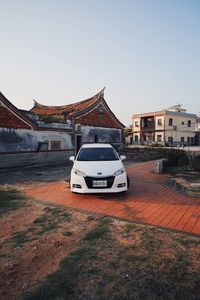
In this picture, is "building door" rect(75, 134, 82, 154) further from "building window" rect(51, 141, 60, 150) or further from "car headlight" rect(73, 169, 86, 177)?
"car headlight" rect(73, 169, 86, 177)

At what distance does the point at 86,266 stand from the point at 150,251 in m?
1.09

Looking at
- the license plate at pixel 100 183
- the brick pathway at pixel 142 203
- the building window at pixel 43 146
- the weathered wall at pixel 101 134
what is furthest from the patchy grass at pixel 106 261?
the weathered wall at pixel 101 134

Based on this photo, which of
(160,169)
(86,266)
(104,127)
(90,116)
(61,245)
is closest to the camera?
(86,266)

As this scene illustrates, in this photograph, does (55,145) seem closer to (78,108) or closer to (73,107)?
(78,108)

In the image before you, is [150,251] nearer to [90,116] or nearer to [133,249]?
[133,249]

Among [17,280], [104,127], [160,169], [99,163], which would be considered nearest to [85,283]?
[17,280]

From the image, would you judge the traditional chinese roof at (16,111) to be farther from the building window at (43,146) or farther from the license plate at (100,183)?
the license plate at (100,183)

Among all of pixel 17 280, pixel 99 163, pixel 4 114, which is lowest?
pixel 17 280

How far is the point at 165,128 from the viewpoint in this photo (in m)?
46.9

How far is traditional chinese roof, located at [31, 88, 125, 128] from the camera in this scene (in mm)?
20859

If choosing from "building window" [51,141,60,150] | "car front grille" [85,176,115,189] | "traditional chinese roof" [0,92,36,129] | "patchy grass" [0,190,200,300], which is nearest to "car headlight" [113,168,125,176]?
"car front grille" [85,176,115,189]

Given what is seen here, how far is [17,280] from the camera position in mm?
3090

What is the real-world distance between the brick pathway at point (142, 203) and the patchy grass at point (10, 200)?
48 cm

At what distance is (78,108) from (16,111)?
794 cm
